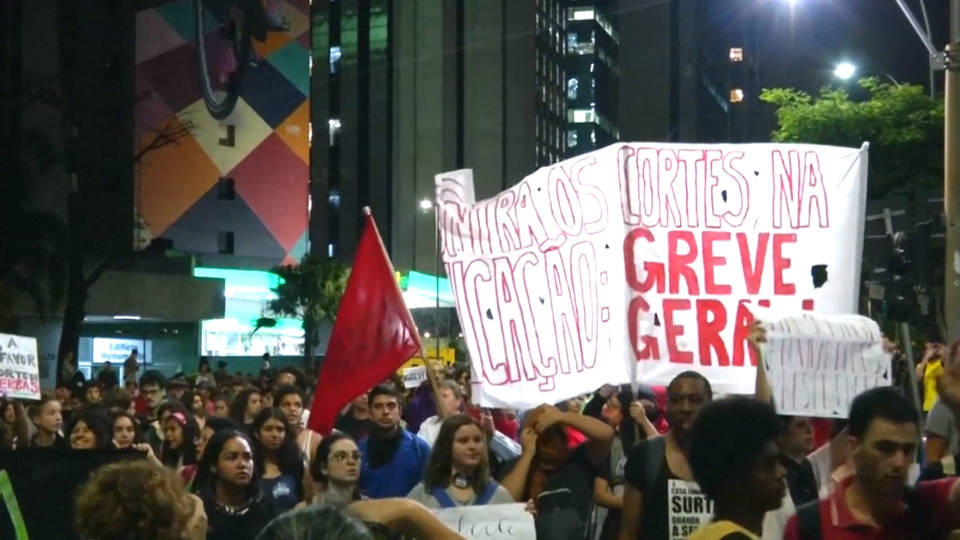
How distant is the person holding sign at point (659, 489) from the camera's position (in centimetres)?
609

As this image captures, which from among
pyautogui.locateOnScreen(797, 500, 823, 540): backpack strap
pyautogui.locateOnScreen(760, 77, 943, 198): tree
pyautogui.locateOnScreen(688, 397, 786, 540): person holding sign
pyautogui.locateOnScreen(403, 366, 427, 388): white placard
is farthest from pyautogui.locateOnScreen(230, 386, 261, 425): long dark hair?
pyautogui.locateOnScreen(760, 77, 943, 198): tree

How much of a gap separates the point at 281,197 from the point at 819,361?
4782 cm

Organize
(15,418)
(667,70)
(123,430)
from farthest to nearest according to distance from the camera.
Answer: (667,70) < (15,418) < (123,430)

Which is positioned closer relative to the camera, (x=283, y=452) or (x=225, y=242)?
(x=283, y=452)

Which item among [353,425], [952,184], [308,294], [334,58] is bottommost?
[353,425]

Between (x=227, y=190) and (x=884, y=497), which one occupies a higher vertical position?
(x=227, y=190)

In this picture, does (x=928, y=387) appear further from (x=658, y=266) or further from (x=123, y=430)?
(x=123, y=430)

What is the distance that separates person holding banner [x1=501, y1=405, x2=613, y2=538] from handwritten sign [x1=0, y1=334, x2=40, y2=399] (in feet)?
17.9

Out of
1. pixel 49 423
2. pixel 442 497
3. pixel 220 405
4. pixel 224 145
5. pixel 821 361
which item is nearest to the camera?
pixel 821 361

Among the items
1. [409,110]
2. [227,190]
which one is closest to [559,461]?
[227,190]

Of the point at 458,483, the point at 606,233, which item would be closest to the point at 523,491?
the point at 458,483

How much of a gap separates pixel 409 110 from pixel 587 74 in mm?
78329

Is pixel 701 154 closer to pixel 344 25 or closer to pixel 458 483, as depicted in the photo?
pixel 458 483

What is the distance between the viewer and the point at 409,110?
79.9 m
